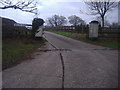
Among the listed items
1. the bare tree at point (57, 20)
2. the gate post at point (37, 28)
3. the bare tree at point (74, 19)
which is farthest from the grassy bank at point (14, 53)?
the bare tree at point (57, 20)

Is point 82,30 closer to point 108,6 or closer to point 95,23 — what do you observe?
point 95,23

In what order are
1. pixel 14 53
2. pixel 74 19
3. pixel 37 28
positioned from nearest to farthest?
pixel 14 53
pixel 37 28
pixel 74 19

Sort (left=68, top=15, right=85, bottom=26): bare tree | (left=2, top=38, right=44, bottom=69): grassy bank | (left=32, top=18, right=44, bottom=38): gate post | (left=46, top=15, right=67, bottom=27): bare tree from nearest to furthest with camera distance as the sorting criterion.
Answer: (left=2, top=38, right=44, bottom=69): grassy bank < (left=32, top=18, right=44, bottom=38): gate post < (left=68, top=15, right=85, bottom=26): bare tree < (left=46, top=15, right=67, bottom=27): bare tree

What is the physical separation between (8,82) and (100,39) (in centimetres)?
1682

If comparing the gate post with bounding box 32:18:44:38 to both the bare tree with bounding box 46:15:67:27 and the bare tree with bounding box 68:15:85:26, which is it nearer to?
the bare tree with bounding box 68:15:85:26

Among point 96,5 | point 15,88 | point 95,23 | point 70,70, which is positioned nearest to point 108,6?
point 96,5

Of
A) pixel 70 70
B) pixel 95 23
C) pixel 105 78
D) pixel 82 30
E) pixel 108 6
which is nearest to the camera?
pixel 105 78

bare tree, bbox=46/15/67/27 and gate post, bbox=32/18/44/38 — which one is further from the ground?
bare tree, bbox=46/15/67/27

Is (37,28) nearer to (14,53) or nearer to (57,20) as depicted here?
(14,53)

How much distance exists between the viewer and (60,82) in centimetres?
520

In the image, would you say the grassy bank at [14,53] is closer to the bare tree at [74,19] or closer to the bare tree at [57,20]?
the bare tree at [74,19]

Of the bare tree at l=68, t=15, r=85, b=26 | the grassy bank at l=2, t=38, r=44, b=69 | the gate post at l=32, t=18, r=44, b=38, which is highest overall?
the bare tree at l=68, t=15, r=85, b=26

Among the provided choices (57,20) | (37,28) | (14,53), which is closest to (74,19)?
(57,20)

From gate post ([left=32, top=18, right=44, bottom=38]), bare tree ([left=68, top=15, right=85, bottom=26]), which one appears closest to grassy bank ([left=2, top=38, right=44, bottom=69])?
gate post ([left=32, top=18, right=44, bottom=38])
